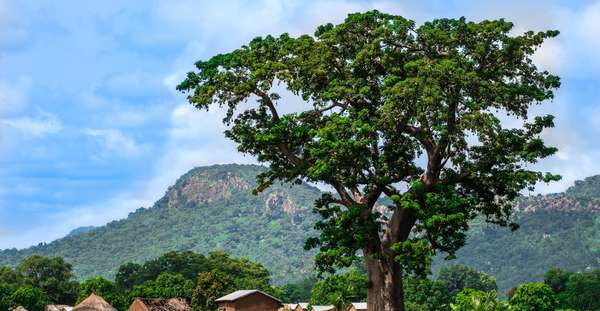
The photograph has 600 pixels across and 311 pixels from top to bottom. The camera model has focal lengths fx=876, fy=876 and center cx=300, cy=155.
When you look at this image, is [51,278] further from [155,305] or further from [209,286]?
[155,305]

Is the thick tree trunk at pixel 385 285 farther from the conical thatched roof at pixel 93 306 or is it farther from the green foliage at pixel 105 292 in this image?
the green foliage at pixel 105 292

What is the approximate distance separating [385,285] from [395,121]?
8.12 m

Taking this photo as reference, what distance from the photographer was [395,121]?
38656 millimetres

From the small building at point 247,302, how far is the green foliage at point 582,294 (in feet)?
201

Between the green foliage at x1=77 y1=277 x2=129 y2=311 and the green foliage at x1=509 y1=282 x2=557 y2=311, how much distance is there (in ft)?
202

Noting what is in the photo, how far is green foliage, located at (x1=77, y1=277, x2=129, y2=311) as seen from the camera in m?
138

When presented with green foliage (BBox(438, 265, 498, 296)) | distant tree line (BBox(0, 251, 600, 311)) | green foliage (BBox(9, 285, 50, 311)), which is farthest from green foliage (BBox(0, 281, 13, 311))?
green foliage (BBox(438, 265, 498, 296))

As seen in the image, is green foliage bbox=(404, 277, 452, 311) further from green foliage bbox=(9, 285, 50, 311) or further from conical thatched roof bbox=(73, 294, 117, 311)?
green foliage bbox=(9, 285, 50, 311)

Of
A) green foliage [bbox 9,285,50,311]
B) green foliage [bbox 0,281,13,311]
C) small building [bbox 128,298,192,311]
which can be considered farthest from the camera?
green foliage [bbox 9,285,50,311]

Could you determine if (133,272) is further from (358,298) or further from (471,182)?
(471,182)

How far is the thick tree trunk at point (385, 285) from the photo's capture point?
4134 cm

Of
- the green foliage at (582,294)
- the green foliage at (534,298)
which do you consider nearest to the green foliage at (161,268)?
the green foliage at (534,298)

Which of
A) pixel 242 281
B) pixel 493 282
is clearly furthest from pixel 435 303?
pixel 493 282

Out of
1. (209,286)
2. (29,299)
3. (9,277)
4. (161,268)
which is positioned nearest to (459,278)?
(161,268)
